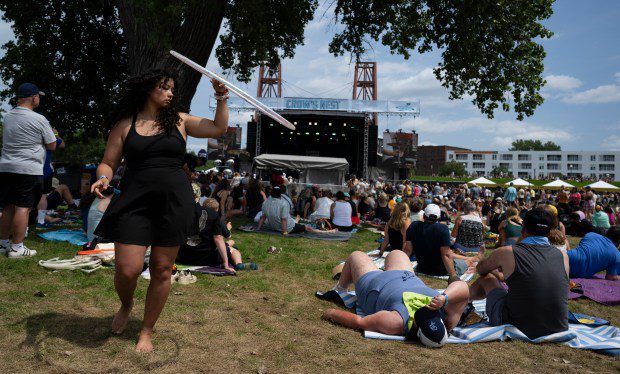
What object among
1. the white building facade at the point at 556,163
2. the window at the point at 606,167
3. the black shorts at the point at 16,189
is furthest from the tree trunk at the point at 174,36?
the window at the point at 606,167

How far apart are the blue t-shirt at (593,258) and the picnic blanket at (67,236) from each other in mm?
7745

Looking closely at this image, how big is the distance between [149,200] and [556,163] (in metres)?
150

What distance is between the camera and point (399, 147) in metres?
47.0

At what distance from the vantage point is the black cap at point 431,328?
11.3ft

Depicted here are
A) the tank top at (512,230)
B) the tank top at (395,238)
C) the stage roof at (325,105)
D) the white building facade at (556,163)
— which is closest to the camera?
the tank top at (395,238)

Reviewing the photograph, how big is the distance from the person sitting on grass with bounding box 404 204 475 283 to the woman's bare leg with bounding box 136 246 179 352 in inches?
172

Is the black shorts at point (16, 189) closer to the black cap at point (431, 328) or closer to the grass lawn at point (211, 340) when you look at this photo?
the grass lawn at point (211, 340)

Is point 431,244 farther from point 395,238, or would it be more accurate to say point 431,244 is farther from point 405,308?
point 405,308

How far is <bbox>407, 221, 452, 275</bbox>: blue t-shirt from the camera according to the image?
21.2 feet

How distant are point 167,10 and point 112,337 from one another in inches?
259

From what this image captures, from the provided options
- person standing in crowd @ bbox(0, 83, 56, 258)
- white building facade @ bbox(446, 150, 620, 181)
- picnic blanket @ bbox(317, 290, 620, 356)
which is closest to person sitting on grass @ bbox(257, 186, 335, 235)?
person standing in crowd @ bbox(0, 83, 56, 258)

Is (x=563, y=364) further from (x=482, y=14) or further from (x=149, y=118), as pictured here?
(x=482, y=14)

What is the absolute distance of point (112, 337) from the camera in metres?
3.14

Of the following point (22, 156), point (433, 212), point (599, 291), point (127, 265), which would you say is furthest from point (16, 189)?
point (599, 291)
